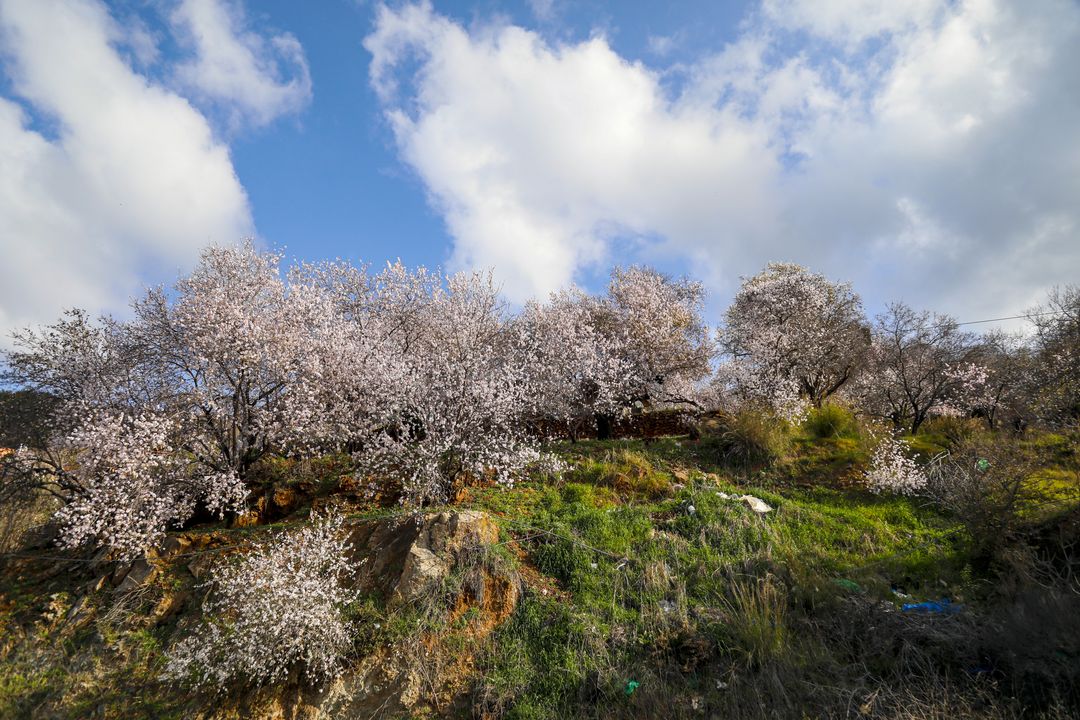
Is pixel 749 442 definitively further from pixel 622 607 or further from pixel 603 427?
pixel 622 607

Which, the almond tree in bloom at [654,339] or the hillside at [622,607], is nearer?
the hillside at [622,607]

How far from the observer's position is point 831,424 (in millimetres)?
13344

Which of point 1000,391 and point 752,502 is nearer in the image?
point 752,502

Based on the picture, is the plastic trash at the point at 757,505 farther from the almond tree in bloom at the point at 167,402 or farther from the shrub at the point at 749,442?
the almond tree in bloom at the point at 167,402

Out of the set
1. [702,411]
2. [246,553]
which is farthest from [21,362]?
[702,411]

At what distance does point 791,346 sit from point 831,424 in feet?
14.8

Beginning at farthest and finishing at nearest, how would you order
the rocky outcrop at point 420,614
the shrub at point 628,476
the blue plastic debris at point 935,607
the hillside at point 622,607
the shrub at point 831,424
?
the shrub at point 831,424, the shrub at point 628,476, the rocky outcrop at point 420,614, the blue plastic debris at point 935,607, the hillside at point 622,607

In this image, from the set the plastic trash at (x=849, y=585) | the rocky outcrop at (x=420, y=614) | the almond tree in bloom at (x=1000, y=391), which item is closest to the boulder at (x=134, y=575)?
the rocky outcrop at (x=420, y=614)

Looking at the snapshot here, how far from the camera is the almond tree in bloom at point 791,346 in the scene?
15441mm

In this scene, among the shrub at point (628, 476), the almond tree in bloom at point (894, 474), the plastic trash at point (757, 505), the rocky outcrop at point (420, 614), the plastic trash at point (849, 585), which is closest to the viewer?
the rocky outcrop at point (420, 614)

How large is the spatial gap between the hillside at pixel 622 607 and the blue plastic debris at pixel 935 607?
0.07m

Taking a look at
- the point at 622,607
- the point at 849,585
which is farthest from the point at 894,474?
the point at 622,607

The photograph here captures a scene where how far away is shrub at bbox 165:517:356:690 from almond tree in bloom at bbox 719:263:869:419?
11.4 meters

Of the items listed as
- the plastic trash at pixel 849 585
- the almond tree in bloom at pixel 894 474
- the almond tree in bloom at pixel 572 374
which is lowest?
the plastic trash at pixel 849 585
